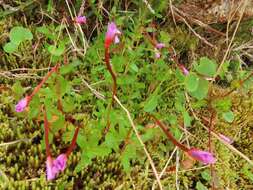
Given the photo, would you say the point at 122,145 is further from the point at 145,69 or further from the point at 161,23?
the point at 161,23

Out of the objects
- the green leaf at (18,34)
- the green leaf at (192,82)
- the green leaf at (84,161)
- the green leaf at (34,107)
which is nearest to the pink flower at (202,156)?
the green leaf at (192,82)

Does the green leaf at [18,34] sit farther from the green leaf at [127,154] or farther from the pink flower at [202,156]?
the pink flower at [202,156]

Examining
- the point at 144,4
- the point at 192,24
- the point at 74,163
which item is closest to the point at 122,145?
the point at 74,163

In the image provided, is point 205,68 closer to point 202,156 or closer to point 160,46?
point 202,156

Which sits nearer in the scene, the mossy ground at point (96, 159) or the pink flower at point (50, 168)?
the pink flower at point (50, 168)

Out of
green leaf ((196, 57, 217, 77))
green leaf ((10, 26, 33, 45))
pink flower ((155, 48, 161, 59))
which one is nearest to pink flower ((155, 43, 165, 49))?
pink flower ((155, 48, 161, 59))

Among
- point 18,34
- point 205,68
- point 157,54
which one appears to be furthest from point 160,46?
point 18,34
